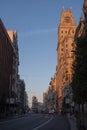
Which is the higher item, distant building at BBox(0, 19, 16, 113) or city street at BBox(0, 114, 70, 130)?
distant building at BBox(0, 19, 16, 113)

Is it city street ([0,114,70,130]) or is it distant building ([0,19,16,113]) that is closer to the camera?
city street ([0,114,70,130])

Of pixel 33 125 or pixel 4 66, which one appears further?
pixel 4 66

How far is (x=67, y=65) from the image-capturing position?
164 m

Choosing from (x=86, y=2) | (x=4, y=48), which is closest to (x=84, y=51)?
(x=86, y=2)

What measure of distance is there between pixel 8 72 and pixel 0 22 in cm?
2644

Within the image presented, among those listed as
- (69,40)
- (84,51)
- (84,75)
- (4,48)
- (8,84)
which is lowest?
(84,75)

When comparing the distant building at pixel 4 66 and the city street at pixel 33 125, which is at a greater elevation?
the distant building at pixel 4 66

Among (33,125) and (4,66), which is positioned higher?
(4,66)

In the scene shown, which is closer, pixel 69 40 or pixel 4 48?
pixel 4 48

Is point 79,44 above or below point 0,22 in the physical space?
A: below

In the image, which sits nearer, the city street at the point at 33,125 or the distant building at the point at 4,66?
the city street at the point at 33,125

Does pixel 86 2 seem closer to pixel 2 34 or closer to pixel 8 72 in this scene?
pixel 2 34

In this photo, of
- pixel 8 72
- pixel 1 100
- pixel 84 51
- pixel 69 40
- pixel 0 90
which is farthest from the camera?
→ pixel 69 40

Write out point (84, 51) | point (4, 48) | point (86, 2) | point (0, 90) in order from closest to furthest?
point (84, 51), point (86, 2), point (0, 90), point (4, 48)
